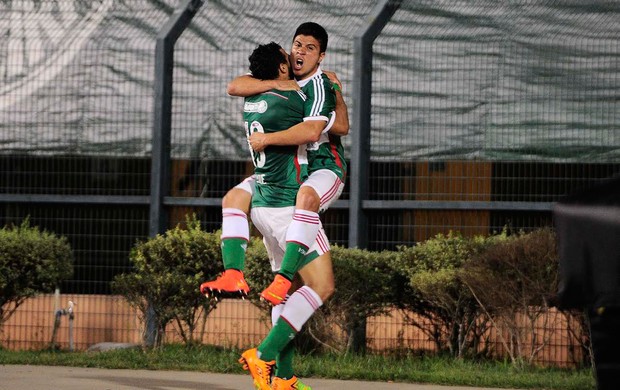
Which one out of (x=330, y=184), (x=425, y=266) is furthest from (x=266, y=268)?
(x=330, y=184)

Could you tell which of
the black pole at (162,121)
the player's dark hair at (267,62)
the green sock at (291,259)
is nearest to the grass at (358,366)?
the black pole at (162,121)

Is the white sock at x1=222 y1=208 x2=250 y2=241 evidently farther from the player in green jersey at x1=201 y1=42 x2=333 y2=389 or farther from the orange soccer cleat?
the orange soccer cleat

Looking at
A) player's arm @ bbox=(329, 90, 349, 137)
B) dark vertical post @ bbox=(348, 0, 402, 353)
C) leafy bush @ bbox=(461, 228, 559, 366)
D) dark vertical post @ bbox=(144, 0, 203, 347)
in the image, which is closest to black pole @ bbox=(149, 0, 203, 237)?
dark vertical post @ bbox=(144, 0, 203, 347)

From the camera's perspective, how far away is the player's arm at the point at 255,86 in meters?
8.34

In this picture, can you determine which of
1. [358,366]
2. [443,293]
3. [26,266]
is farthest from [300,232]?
[26,266]

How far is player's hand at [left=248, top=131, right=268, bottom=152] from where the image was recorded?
325 inches

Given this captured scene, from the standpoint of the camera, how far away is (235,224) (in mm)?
8461

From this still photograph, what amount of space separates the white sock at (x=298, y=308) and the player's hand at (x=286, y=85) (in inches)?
53.5

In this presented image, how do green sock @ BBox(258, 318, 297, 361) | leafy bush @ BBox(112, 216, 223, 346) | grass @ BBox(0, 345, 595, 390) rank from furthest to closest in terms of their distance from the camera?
leafy bush @ BBox(112, 216, 223, 346) → grass @ BBox(0, 345, 595, 390) → green sock @ BBox(258, 318, 297, 361)

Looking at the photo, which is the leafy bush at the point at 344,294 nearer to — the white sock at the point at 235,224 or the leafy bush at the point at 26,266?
the leafy bush at the point at 26,266

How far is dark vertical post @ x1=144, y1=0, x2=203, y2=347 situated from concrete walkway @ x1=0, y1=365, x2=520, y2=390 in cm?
365

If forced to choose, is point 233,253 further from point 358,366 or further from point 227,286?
point 358,366

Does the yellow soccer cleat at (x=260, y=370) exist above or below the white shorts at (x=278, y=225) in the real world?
below

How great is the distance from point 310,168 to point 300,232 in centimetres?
66
